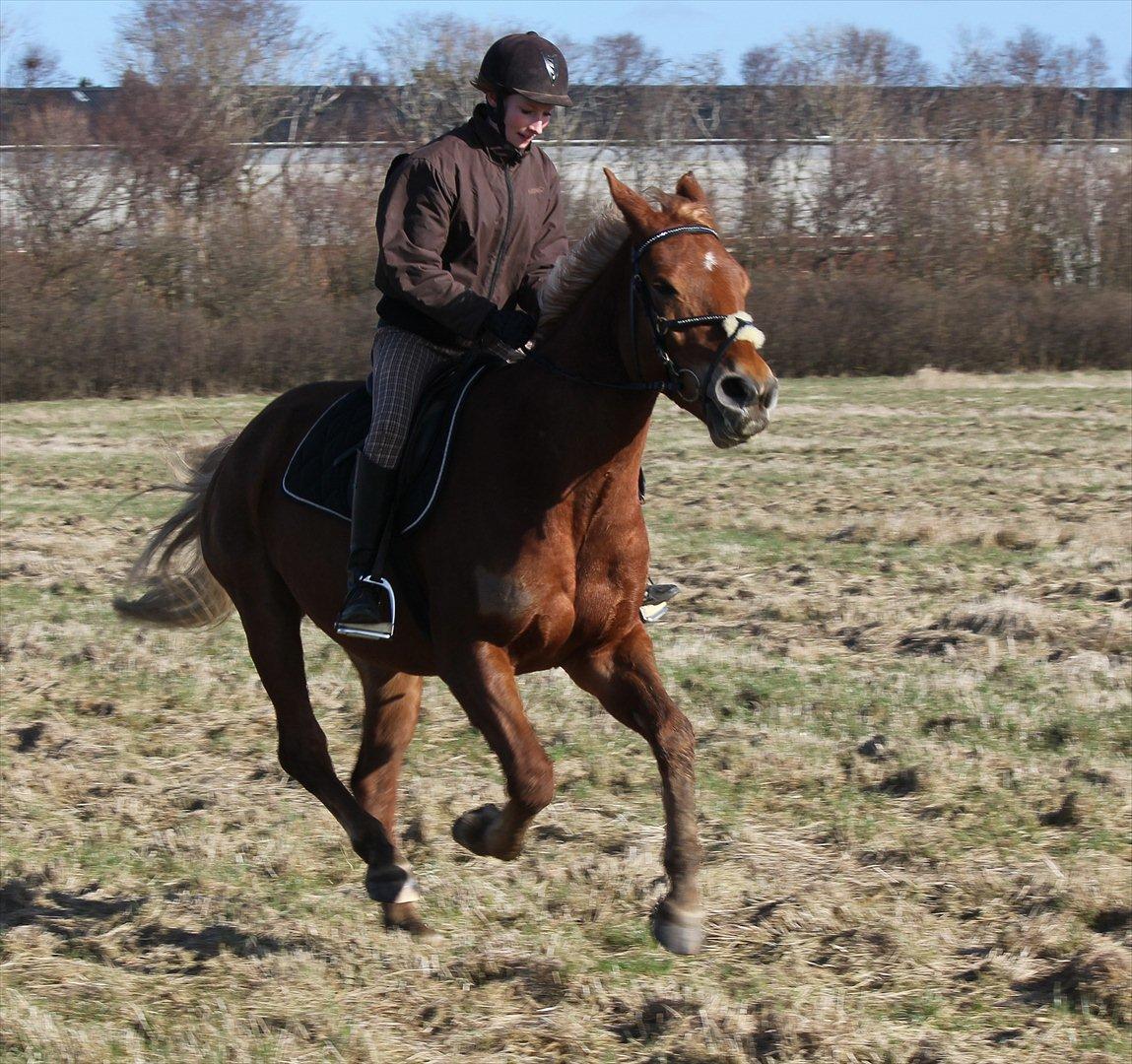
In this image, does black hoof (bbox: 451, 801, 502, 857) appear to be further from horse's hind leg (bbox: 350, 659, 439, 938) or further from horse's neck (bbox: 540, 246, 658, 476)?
horse's neck (bbox: 540, 246, 658, 476)

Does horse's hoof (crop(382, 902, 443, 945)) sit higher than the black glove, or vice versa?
the black glove

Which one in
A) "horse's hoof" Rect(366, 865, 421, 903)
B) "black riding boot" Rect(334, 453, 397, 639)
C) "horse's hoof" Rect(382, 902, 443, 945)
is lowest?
"horse's hoof" Rect(382, 902, 443, 945)

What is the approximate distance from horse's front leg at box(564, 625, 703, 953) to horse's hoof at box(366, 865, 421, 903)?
89cm

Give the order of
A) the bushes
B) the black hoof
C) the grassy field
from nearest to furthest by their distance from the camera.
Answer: the grassy field < the black hoof < the bushes

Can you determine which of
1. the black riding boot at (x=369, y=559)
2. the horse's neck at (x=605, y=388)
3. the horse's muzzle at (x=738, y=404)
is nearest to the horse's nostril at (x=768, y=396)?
the horse's muzzle at (x=738, y=404)

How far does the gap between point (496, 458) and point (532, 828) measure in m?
1.83

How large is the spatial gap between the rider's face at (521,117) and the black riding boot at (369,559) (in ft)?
4.06

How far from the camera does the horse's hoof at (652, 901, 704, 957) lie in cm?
448

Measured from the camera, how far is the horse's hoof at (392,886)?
4984 millimetres

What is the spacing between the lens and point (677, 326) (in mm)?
4320

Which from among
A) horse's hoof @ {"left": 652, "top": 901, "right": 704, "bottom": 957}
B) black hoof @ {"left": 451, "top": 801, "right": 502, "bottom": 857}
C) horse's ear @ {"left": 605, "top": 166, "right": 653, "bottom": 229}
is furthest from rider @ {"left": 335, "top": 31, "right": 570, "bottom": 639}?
horse's hoof @ {"left": 652, "top": 901, "right": 704, "bottom": 957}

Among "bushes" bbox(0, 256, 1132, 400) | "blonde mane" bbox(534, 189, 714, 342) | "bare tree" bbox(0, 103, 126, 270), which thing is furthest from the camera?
"bare tree" bbox(0, 103, 126, 270)

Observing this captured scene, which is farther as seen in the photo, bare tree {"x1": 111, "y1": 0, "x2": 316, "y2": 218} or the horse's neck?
bare tree {"x1": 111, "y1": 0, "x2": 316, "y2": 218}

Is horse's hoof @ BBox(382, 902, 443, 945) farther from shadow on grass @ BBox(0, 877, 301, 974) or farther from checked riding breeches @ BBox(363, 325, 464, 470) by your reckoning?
checked riding breeches @ BBox(363, 325, 464, 470)
